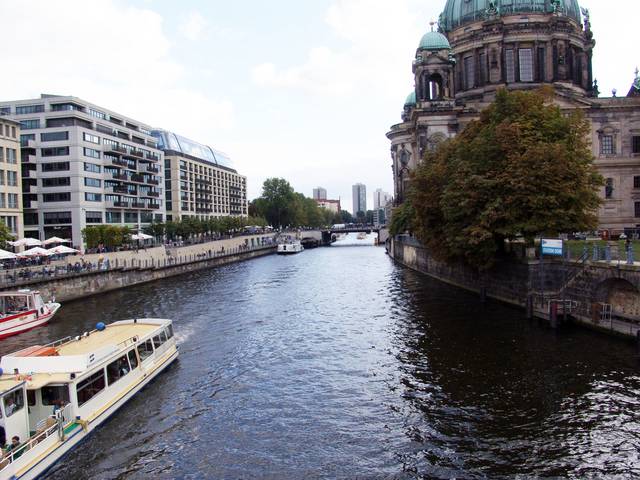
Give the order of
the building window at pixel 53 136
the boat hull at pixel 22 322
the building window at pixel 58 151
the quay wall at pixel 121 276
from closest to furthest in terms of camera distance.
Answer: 1. the boat hull at pixel 22 322
2. the quay wall at pixel 121 276
3. the building window at pixel 53 136
4. the building window at pixel 58 151

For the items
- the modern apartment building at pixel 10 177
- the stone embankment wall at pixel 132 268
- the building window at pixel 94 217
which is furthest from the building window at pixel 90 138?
the stone embankment wall at pixel 132 268

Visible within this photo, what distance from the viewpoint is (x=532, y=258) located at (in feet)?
141

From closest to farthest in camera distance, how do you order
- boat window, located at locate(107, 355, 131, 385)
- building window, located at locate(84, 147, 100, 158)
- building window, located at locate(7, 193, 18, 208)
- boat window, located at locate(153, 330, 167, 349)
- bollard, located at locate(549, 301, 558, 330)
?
boat window, located at locate(107, 355, 131, 385) → boat window, located at locate(153, 330, 167, 349) → bollard, located at locate(549, 301, 558, 330) → building window, located at locate(7, 193, 18, 208) → building window, located at locate(84, 147, 100, 158)

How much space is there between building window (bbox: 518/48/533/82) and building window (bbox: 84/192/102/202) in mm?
73154

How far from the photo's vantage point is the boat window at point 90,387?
71.6 ft

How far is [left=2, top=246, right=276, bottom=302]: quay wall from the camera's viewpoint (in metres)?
55.0

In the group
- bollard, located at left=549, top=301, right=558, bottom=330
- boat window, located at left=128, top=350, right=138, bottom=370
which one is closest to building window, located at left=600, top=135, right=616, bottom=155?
bollard, located at left=549, top=301, right=558, bottom=330

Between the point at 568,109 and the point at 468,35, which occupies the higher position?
the point at 468,35

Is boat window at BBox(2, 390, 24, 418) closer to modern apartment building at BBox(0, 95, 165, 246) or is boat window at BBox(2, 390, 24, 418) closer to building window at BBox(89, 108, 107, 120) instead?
modern apartment building at BBox(0, 95, 165, 246)

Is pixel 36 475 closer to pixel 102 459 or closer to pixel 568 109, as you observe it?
pixel 102 459

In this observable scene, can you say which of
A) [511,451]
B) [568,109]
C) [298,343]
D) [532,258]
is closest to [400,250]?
[568,109]

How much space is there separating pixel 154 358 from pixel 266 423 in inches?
354

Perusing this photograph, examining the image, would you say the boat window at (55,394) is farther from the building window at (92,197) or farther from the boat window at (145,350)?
the building window at (92,197)

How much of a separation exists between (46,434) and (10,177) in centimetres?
6294
